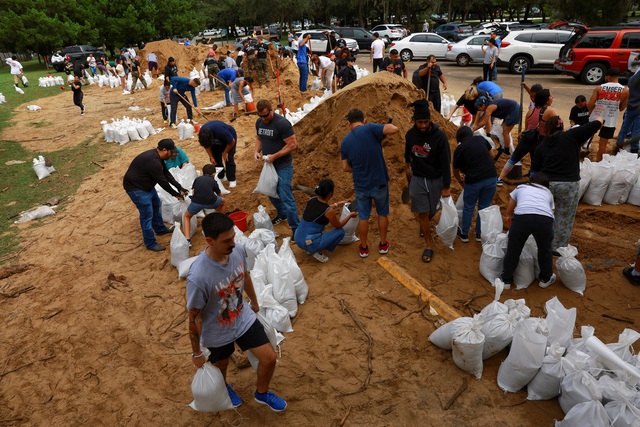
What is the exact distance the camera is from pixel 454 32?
2311cm

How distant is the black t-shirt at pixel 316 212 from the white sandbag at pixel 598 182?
152 inches

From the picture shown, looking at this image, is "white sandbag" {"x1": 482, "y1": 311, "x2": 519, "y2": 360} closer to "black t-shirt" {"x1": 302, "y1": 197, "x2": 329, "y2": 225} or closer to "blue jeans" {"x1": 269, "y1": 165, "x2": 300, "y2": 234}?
"black t-shirt" {"x1": 302, "y1": 197, "x2": 329, "y2": 225}

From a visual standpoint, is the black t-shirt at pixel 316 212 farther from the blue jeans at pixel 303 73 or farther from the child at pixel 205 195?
the blue jeans at pixel 303 73

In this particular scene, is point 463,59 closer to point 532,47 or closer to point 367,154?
point 532,47

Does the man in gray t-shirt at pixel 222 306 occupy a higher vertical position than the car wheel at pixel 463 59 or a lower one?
lower

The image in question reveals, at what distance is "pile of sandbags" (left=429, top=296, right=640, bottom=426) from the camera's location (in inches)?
98.7

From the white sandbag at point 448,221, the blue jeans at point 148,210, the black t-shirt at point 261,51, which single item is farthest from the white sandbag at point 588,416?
the black t-shirt at point 261,51

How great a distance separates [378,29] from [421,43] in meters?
9.07

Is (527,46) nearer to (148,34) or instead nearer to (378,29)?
(378,29)

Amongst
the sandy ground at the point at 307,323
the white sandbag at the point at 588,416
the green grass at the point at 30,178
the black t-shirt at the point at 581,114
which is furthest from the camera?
the green grass at the point at 30,178

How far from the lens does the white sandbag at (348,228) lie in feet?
16.2

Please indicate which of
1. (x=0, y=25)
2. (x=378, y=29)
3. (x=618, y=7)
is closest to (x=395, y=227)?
(x=618, y=7)

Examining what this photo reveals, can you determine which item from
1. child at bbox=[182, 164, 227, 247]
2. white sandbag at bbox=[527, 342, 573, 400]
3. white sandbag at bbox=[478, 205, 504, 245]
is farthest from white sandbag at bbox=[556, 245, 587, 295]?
child at bbox=[182, 164, 227, 247]

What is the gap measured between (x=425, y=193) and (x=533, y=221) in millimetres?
1153
